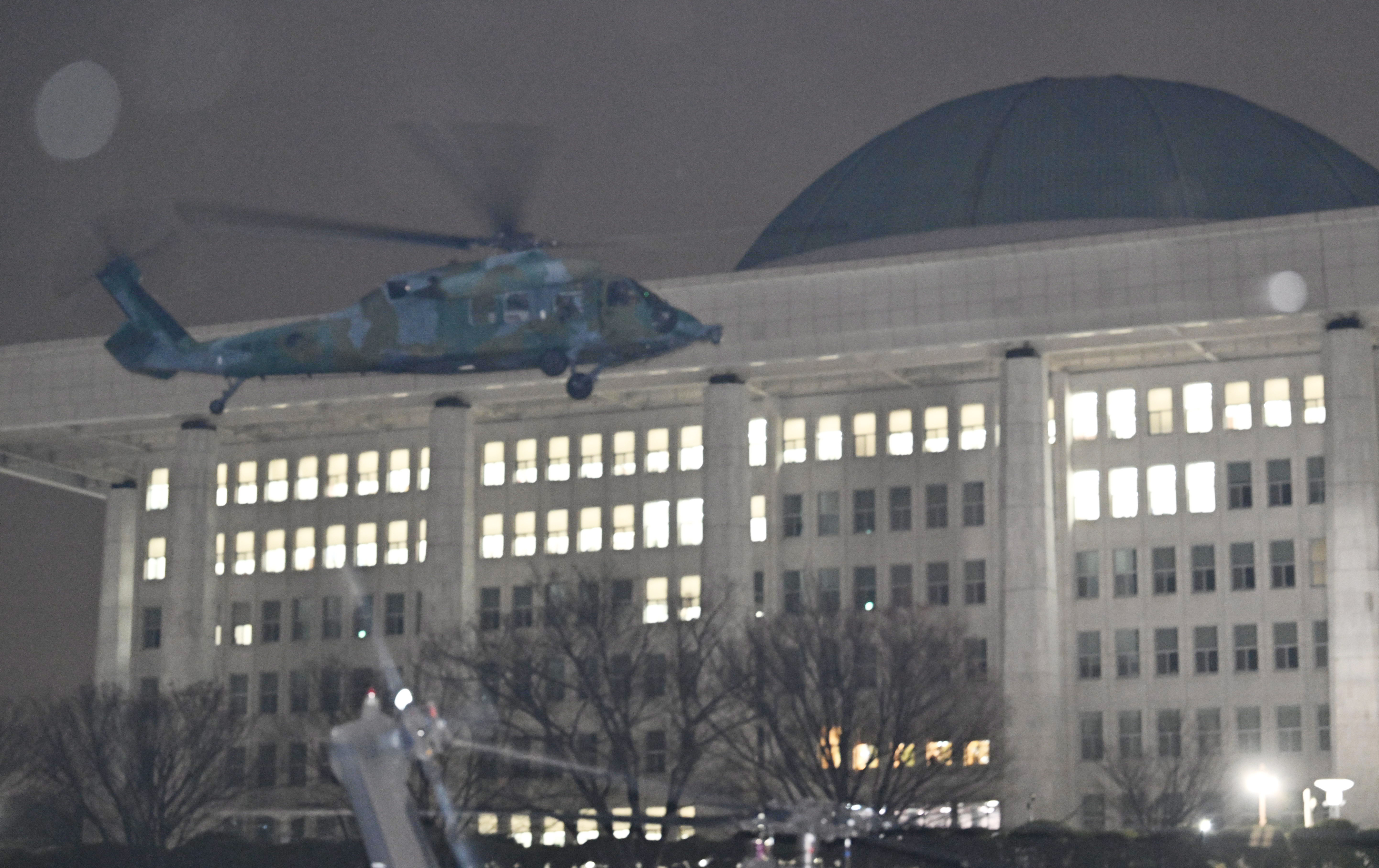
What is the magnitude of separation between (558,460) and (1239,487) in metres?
34.9

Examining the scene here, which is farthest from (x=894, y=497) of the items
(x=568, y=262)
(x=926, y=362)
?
(x=568, y=262)

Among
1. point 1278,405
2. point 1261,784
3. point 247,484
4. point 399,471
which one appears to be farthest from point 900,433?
point 247,484

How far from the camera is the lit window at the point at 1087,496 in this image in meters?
103

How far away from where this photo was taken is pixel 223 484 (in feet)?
406

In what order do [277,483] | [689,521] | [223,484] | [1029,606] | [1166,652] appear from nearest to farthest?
[1029,606]
[1166,652]
[689,521]
[277,483]
[223,484]

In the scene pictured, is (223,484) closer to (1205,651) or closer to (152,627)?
(152,627)

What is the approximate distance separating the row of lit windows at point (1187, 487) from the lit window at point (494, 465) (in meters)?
30.3

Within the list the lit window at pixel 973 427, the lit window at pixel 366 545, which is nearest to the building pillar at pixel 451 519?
the lit window at pixel 366 545

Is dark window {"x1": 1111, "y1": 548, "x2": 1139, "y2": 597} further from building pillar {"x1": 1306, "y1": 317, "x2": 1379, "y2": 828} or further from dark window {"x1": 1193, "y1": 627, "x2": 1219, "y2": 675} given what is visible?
building pillar {"x1": 1306, "y1": 317, "x2": 1379, "y2": 828}

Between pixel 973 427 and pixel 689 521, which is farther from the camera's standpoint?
pixel 689 521

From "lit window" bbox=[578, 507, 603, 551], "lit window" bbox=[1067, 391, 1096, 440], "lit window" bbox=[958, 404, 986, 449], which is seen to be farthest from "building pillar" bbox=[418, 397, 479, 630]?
"lit window" bbox=[1067, 391, 1096, 440]

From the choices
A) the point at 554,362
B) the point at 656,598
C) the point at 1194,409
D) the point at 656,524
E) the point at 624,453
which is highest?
the point at 1194,409

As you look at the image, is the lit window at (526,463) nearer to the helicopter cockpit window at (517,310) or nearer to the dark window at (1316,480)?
the dark window at (1316,480)

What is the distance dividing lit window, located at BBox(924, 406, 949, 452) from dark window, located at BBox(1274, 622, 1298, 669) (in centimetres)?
1813
